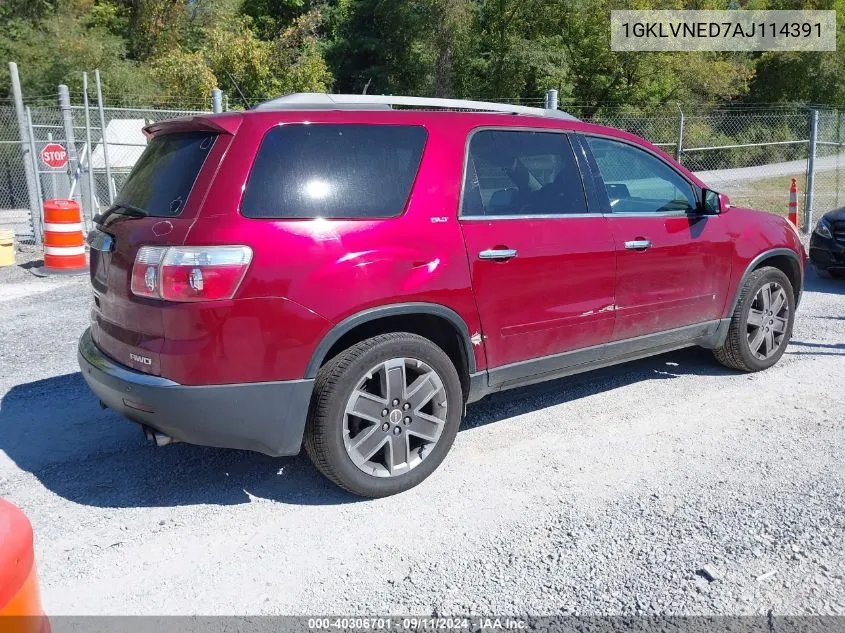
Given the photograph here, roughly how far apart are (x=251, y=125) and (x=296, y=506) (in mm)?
1866

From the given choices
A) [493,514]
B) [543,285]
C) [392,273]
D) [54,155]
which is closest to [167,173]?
[392,273]

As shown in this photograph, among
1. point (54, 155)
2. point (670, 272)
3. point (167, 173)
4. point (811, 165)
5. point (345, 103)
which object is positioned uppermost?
point (345, 103)

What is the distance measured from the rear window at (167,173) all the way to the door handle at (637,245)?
2.56 meters

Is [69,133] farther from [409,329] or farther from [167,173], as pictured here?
[409,329]

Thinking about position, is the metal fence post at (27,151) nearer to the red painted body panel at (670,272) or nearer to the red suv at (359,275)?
the red suv at (359,275)

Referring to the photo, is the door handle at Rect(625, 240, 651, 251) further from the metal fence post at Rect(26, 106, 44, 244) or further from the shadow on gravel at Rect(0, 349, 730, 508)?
the metal fence post at Rect(26, 106, 44, 244)

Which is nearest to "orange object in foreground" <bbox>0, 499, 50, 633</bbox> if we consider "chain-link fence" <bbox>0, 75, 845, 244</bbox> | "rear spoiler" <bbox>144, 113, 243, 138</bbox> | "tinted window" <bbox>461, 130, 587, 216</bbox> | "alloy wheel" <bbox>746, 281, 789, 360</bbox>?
"rear spoiler" <bbox>144, 113, 243, 138</bbox>

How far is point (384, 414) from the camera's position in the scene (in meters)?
3.71

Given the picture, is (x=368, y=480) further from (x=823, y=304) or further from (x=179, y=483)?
(x=823, y=304)

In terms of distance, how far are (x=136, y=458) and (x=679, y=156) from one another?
10.7 metres

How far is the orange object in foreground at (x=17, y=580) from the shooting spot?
1.64 meters

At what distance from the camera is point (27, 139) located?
11.6 m

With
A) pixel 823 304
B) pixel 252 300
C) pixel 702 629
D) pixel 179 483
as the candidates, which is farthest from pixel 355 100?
pixel 823 304

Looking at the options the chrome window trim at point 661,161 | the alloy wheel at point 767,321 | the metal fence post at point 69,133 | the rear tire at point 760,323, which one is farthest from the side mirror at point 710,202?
the metal fence post at point 69,133
